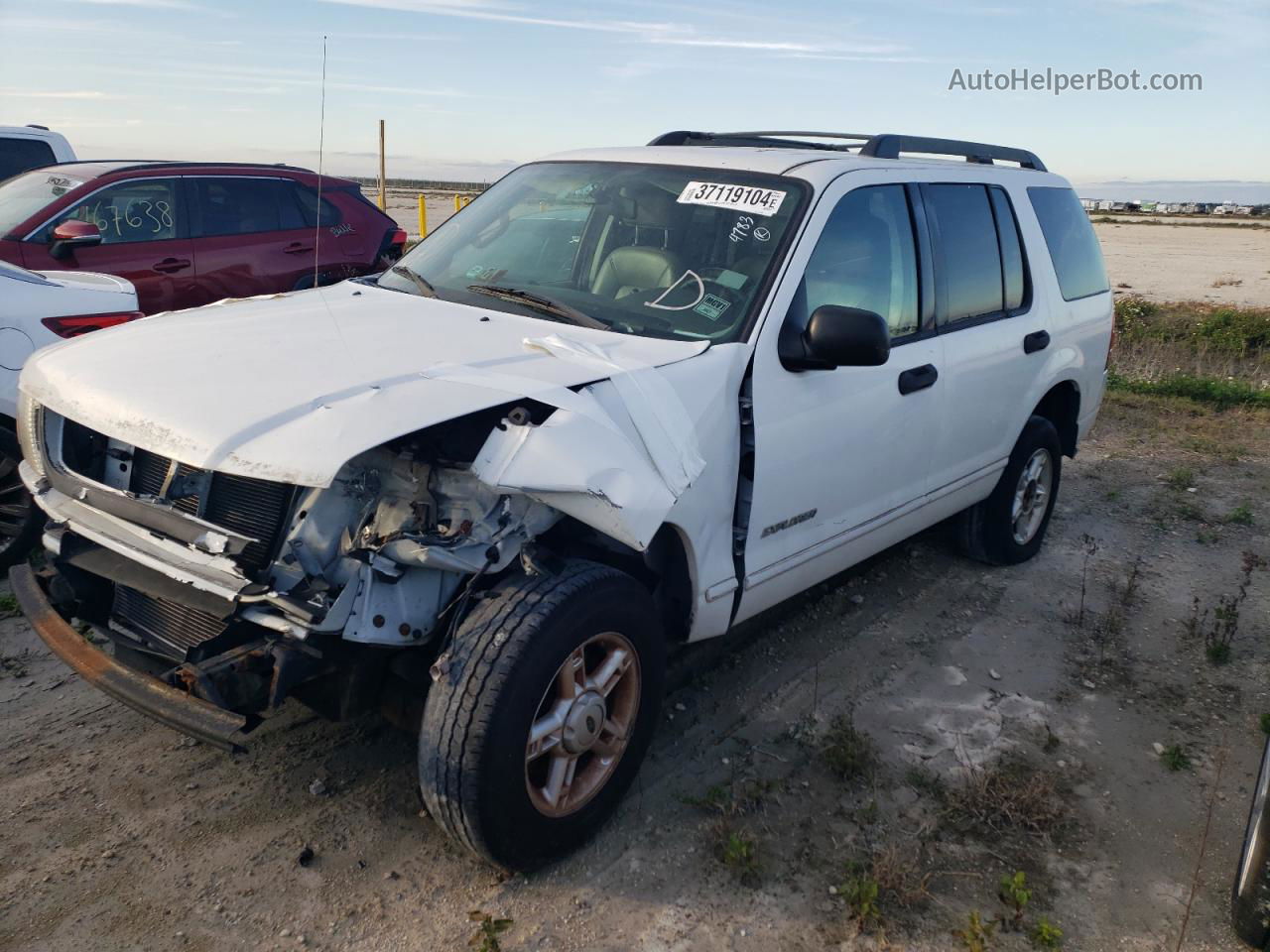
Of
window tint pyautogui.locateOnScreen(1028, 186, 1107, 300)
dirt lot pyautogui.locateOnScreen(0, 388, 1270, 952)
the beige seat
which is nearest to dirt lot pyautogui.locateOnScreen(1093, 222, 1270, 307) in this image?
window tint pyautogui.locateOnScreen(1028, 186, 1107, 300)

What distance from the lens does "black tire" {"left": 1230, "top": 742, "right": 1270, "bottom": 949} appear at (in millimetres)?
2812

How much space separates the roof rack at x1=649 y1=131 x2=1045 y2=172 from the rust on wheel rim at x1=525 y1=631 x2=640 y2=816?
248 cm

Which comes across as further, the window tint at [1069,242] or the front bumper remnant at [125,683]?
the window tint at [1069,242]

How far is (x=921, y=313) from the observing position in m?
4.19

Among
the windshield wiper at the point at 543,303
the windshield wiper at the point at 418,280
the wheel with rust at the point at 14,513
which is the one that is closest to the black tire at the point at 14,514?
the wheel with rust at the point at 14,513

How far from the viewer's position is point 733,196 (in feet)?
12.3

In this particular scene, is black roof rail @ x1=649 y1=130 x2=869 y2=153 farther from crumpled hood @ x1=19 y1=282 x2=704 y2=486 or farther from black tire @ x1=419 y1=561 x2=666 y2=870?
black tire @ x1=419 y1=561 x2=666 y2=870

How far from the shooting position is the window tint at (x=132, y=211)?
723 cm

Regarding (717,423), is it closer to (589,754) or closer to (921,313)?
(589,754)

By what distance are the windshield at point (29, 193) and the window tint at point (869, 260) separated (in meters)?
5.88

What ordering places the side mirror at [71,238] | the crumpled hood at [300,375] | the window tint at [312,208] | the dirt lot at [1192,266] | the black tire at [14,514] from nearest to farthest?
the crumpled hood at [300,375] < the black tire at [14,514] < the side mirror at [71,238] < the window tint at [312,208] < the dirt lot at [1192,266]

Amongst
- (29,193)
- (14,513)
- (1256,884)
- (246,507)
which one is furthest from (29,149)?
(1256,884)

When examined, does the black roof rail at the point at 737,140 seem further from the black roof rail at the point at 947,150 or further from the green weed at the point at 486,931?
the green weed at the point at 486,931

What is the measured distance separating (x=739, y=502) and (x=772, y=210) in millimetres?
1090
